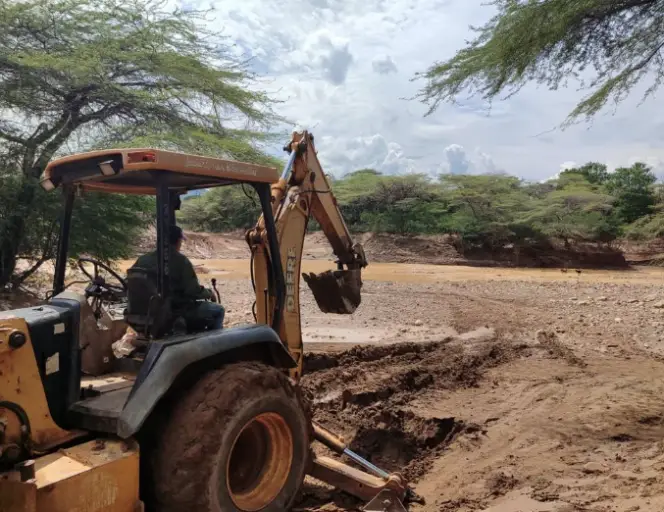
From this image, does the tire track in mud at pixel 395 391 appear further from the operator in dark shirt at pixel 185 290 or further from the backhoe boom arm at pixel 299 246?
the operator in dark shirt at pixel 185 290

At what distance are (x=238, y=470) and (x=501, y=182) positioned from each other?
34.2 meters

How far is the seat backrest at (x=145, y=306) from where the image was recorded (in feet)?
11.3

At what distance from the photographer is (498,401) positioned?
6590 millimetres

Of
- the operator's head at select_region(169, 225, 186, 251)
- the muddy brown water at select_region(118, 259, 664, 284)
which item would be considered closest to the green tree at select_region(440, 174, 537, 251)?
the muddy brown water at select_region(118, 259, 664, 284)

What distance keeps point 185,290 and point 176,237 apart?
1.25 ft

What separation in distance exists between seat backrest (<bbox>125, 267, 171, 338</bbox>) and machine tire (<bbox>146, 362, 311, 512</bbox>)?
42 cm

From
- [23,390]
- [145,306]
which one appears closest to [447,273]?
[145,306]

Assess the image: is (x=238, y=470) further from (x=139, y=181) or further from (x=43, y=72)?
(x=43, y=72)

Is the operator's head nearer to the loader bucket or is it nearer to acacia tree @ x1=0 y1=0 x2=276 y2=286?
the loader bucket

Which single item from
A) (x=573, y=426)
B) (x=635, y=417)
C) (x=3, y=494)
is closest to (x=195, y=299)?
(x=3, y=494)

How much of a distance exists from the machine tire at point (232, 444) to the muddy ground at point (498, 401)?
0.73 meters

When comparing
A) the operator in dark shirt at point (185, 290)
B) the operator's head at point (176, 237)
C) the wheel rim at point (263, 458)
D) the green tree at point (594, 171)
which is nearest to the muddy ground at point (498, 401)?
the wheel rim at point (263, 458)

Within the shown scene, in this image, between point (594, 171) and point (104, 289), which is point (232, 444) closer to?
point (104, 289)

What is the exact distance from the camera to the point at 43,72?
A: 11.2 meters
